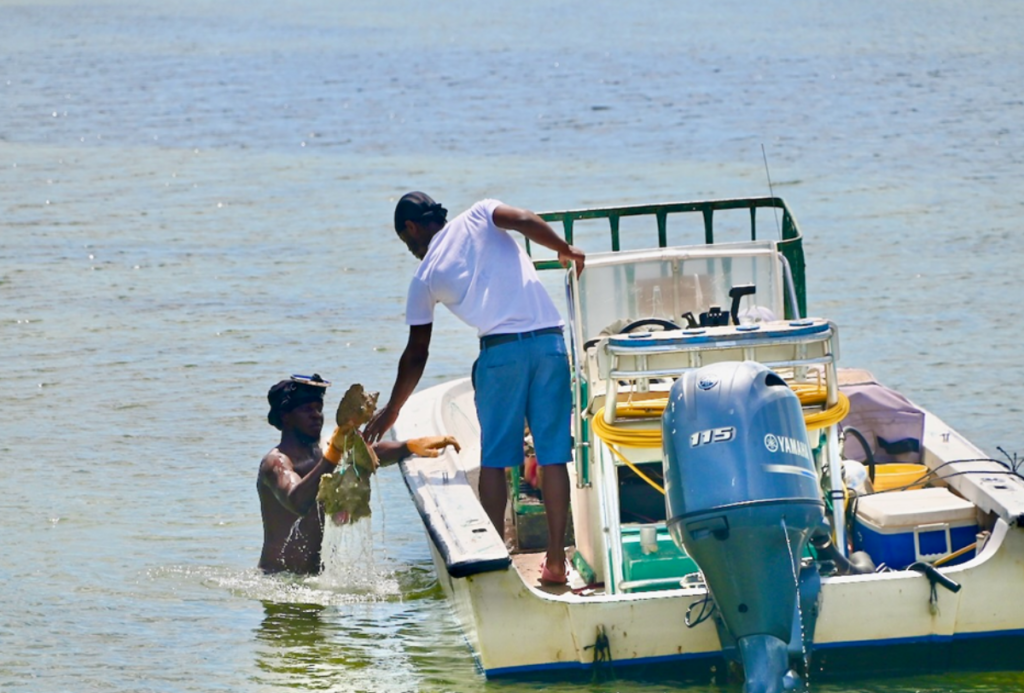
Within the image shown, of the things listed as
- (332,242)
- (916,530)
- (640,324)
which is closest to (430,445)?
(640,324)

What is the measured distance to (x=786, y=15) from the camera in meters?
40.3

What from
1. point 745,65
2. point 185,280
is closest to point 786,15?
point 745,65

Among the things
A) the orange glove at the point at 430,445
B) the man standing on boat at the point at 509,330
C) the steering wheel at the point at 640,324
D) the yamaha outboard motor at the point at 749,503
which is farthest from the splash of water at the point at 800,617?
the orange glove at the point at 430,445

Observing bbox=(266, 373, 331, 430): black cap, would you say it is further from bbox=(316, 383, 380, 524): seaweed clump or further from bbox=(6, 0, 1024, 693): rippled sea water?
bbox=(6, 0, 1024, 693): rippled sea water

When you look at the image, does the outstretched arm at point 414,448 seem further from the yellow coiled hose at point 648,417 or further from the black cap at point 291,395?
the yellow coiled hose at point 648,417

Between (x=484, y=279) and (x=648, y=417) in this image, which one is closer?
(x=648, y=417)

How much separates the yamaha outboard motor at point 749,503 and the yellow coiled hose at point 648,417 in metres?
0.42

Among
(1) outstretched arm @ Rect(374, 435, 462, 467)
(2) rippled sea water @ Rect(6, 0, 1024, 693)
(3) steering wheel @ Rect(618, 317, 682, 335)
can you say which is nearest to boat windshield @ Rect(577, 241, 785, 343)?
(3) steering wheel @ Rect(618, 317, 682, 335)

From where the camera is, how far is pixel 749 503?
5.19 metres

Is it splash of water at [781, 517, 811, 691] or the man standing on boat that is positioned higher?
the man standing on boat

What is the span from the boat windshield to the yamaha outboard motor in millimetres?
1627

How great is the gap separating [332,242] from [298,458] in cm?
1006

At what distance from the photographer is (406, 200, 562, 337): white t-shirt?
6246 millimetres

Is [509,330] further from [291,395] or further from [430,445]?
[291,395]
